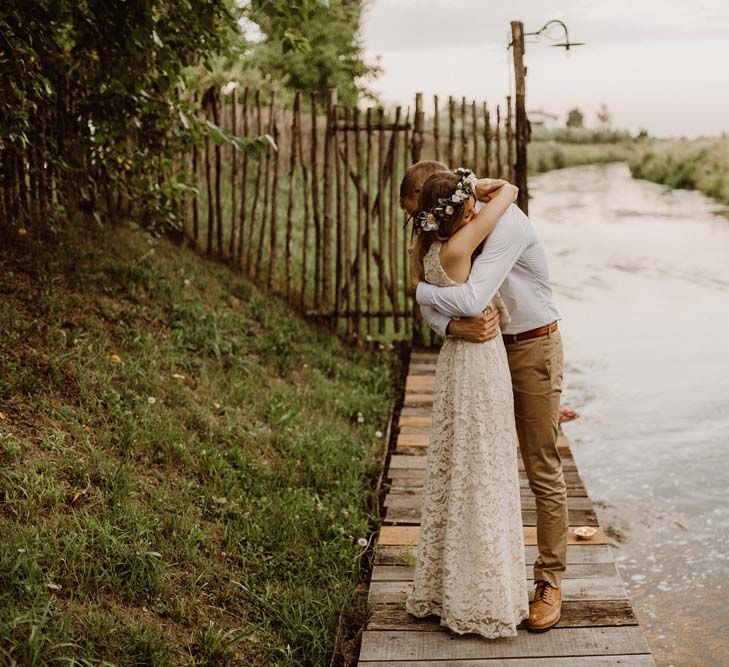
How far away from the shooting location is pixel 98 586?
3502 millimetres

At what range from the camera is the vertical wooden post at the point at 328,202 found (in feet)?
26.0

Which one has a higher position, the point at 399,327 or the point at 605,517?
the point at 399,327

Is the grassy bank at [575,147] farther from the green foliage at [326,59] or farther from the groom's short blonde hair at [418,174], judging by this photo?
the groom's short blonde hair at [418,174]

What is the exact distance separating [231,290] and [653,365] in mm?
4686

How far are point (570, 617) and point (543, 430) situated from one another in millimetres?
869

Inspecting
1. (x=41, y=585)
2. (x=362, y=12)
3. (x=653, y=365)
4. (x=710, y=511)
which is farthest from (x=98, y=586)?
(x=362, y=12)

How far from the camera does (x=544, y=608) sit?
11.6 feet

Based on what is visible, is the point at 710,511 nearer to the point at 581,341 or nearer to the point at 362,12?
the point at 581,341

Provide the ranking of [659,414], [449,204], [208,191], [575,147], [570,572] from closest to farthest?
[449,204] < [570,572] < [659,414] < [208,191] < [575,147]

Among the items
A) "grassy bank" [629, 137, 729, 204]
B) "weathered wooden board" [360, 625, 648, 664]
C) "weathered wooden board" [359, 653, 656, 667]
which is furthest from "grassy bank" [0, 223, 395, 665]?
"grassy bank" [629, 137, 729, 204]

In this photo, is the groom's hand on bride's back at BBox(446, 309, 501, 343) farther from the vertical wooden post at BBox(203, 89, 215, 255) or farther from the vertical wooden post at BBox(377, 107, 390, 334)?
the vertical wooden post at BBox(203, 89, 215, 255)

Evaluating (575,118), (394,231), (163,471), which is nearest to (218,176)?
(394,231)

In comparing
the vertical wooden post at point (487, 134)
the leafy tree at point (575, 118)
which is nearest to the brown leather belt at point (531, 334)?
the vertical wooden post at point (487, 134)

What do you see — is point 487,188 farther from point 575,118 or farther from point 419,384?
point 575,118
